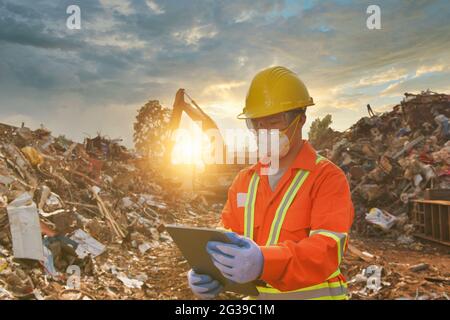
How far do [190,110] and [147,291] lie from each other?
10111 mm

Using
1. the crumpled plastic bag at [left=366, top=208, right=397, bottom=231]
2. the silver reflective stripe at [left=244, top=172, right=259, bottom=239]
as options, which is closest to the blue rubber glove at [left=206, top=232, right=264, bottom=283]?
the silver reflective stripe at [left=244, top=172, right=259, bottom=239]

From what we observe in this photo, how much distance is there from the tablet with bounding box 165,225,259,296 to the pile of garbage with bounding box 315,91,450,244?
340 inches

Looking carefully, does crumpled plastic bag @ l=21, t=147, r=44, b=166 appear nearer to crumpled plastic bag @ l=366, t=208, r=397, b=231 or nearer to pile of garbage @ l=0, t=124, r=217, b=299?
pile of garbage @ l=0, t=124, r=217, b=299

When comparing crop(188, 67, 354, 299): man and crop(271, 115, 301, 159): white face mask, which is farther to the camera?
Result: crop(271, 115, 301, 159): white face mask

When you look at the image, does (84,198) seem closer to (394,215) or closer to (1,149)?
(1,149)

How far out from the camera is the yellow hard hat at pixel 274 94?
87.3 inches

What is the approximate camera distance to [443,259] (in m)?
8.11

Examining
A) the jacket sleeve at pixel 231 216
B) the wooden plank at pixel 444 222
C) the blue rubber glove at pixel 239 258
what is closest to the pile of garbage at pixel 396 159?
the wooden plank at pixel 444 222

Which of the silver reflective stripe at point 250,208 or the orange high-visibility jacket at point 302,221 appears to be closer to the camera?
the orange high-visibility jacket at point 302,221

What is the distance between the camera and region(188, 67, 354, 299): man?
72.4 inches

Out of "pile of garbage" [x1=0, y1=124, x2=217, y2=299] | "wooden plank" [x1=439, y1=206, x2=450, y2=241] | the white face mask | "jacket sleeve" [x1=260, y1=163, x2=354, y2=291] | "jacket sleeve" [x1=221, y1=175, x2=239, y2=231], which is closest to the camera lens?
"jacket sleeve" [x1=260, y1=163, x2=354, y2=291]

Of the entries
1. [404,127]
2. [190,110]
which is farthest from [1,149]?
[404,127]

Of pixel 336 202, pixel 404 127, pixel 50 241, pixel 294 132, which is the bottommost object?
pixel 50 241

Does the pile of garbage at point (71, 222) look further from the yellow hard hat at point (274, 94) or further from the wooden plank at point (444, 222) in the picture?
the wooden plank at point (444, 222)
